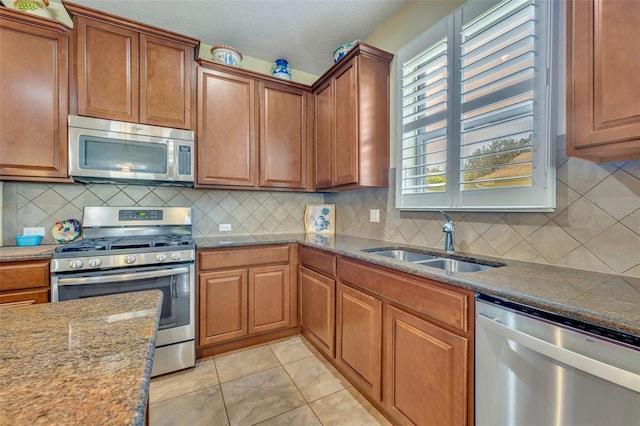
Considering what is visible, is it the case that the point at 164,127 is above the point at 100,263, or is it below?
above

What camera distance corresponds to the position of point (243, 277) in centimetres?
233

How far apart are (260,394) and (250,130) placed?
211cm

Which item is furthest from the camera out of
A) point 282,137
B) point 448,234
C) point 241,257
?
point 282,137

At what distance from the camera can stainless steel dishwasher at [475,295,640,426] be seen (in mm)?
740

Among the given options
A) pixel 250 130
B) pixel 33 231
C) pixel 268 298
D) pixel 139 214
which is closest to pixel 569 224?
pixel 268 298

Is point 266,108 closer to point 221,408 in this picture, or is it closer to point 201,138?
point 201,138

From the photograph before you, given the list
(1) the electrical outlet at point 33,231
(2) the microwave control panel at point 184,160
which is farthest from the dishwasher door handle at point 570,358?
(1) the electrical outlet at point 33,231

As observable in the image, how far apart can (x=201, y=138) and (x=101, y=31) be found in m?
0.96

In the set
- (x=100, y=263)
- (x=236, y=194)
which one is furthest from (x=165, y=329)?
(x=236, y=194)

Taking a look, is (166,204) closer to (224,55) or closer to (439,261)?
(224,55)

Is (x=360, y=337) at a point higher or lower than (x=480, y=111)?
lower

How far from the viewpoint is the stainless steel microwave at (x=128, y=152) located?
6.49 feet

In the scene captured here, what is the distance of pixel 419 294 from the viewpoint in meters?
1.32

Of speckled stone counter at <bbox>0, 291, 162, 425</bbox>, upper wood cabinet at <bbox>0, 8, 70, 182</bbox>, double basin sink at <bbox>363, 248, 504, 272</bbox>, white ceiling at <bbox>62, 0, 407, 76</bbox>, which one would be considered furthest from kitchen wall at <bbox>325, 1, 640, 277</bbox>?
upper wood cabinet at <bbox>0, 8, 70, 182</bbox>
